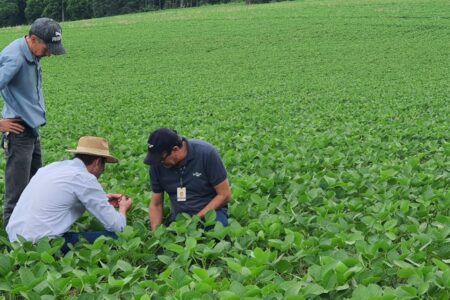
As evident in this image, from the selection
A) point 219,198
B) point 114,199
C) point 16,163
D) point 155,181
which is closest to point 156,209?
point 155,181

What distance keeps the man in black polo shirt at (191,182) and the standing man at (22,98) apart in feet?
Answer: 4.21

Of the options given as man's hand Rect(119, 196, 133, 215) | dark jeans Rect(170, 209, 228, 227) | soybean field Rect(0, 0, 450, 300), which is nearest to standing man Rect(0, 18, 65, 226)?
soybean field Rect(0, 0, 450, 300)

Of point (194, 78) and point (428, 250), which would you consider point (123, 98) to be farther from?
point (428, 250)

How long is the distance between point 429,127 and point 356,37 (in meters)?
27.5

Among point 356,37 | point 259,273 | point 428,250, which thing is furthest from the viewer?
point 356,37

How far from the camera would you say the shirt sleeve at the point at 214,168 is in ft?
18.0

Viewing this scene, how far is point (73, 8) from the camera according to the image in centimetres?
8750

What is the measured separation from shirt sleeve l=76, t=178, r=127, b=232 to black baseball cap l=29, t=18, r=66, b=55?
151 cm

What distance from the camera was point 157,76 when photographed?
26922mm

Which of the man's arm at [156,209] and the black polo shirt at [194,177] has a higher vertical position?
the black polo shirt at [194,177]

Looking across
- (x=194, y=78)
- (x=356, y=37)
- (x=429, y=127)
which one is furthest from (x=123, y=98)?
(x=356, y=37)

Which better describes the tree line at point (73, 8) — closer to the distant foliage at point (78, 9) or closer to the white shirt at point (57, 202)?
the distant foliage at point (78, 9)

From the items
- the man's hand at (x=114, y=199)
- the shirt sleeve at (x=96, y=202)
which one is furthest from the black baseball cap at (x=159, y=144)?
the man's hand at (x=114, y=199)

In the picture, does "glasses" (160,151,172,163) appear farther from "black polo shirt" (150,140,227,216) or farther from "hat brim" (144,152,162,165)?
"black polo shirt" (150,140,227,216)
